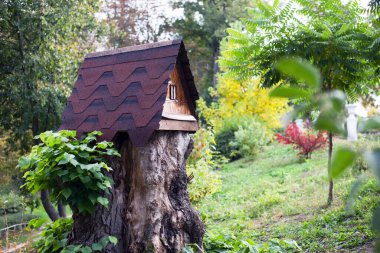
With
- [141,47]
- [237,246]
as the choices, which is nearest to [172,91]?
[141,47]

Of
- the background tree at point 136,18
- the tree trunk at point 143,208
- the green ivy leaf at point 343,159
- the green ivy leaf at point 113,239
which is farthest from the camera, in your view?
the background tree at point 136,18

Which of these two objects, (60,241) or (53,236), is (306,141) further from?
(60,241)

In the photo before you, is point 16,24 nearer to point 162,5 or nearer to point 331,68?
point 331,68

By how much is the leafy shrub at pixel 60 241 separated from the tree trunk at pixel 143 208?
4.7 inches

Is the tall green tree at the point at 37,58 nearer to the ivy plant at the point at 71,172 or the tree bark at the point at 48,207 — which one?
the tree bark at the point at 48,207

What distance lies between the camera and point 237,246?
12.8ft

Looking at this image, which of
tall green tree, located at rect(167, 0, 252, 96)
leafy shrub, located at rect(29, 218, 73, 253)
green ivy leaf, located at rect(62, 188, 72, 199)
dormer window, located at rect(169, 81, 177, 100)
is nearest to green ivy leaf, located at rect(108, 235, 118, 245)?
green ivy leaf, located at rect(62, 188, 72, 199)

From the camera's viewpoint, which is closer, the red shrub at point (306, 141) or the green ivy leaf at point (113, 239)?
the green ivy leaf at point (113, 239)

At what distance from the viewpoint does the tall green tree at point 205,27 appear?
2353 cm

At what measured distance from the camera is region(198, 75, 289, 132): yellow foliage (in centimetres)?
1806

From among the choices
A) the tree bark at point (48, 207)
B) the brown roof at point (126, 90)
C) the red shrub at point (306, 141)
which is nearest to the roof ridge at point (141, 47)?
the brown roof at point (126, 90)

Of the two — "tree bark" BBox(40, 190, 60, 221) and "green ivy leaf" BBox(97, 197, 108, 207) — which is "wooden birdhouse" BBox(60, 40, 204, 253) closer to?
"green ivy leaf" BBox(97, 197, 108, 207)

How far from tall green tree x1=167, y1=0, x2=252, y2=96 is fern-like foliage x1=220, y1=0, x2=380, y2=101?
16914mm

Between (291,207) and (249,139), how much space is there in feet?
28.5
